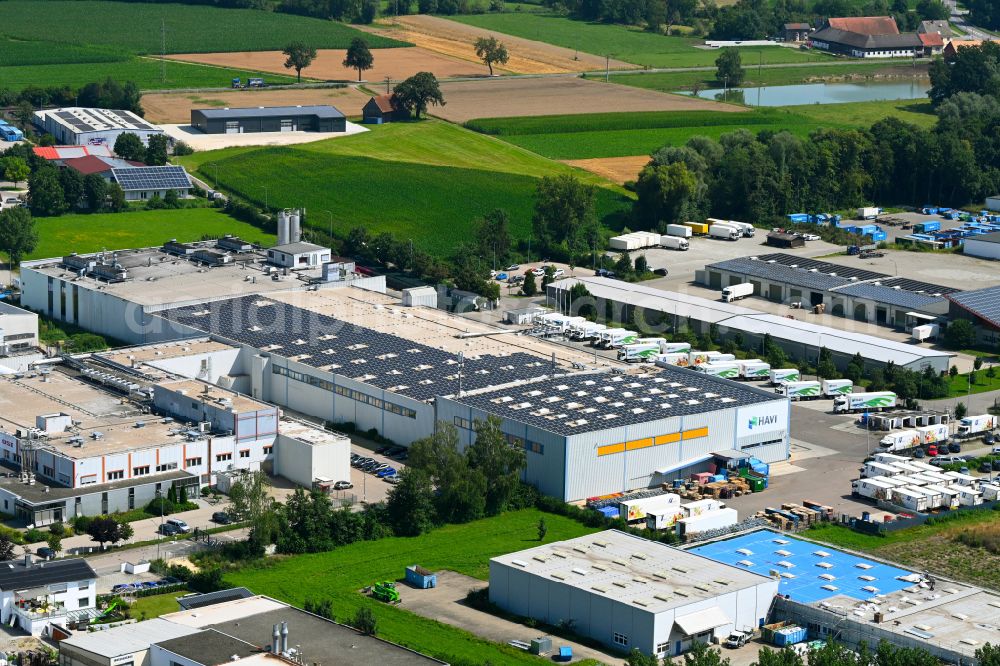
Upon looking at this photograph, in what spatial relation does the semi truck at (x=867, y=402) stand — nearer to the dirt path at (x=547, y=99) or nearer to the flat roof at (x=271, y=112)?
the flat roof at (x=271, y=112)

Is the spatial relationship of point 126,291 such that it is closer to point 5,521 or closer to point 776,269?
point 5,521

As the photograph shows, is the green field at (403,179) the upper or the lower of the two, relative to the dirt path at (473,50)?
lower

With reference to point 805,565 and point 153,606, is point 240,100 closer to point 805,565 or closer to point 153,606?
point 153,606

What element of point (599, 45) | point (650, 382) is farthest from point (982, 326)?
point (599, 45)

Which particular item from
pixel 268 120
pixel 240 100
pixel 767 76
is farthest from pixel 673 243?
pixel 767 76

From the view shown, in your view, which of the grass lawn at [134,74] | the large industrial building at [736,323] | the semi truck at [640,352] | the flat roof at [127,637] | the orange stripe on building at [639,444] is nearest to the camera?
the flat roof at [127,637]

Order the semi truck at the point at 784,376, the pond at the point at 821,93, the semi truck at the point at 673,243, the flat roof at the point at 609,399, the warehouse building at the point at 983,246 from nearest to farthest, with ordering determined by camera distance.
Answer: the flat roof at the point at 609,399, the semi truck at the point at 784,376, the warehouse building at the point at 983,246, the semi truck at the point at 673,243, the pond at the point at 821,93

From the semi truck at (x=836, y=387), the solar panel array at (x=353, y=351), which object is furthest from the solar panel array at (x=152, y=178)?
the semi truck at (x=836, y=387)
